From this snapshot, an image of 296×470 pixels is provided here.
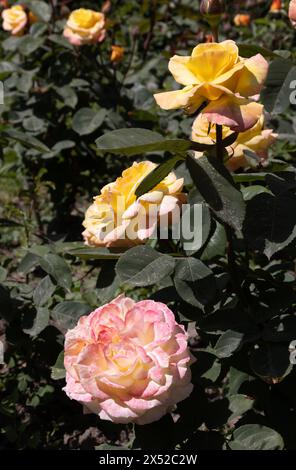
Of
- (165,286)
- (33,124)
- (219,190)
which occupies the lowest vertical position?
(33,124)

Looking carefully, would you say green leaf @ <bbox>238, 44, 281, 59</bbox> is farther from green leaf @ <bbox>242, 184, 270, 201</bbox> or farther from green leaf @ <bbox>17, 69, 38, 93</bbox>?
green leaf @ <bbox>17, 69, 38, 93</bbox>

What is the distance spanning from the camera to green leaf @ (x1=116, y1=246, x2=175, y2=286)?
1024 millimetres

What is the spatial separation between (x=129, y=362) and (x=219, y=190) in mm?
288

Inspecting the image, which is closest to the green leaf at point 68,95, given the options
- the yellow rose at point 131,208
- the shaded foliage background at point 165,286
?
the shaded foliage background at point 165,286

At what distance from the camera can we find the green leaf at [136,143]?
874 mm

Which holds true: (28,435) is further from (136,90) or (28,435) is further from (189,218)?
(136,90)

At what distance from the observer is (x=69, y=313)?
132 centimetres

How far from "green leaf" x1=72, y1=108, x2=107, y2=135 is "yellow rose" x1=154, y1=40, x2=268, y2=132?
1.29m

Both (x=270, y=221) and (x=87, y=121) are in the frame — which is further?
(x=87, y=121)

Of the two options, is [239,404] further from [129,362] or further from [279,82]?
[279,82]

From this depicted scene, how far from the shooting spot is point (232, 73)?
92 centimetres

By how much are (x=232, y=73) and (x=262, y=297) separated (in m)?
0.45

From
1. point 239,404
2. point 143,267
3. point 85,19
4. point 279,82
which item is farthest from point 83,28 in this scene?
point 239,404

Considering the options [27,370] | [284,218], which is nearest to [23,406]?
[27,370]
